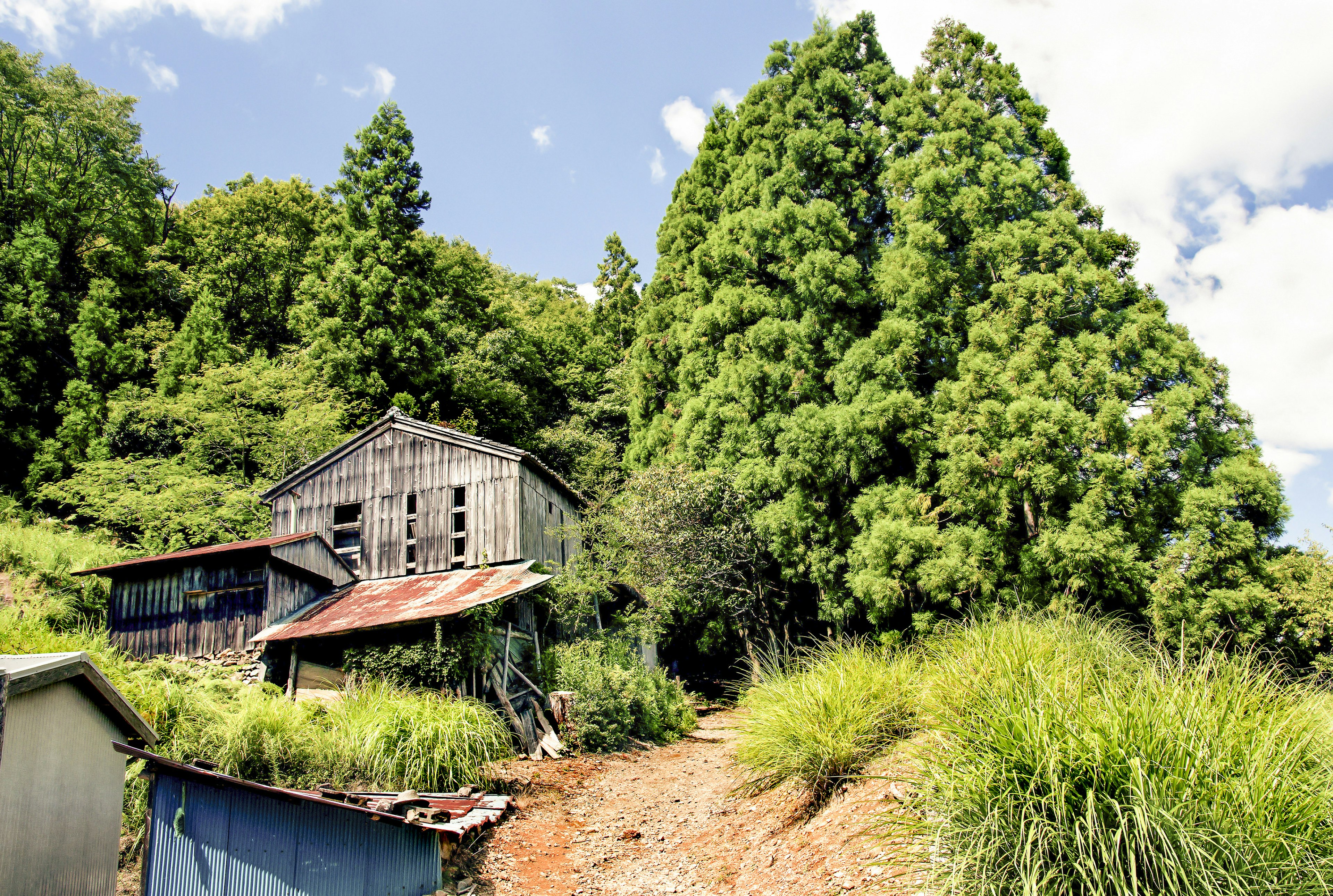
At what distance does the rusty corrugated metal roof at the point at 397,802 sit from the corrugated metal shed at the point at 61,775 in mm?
238

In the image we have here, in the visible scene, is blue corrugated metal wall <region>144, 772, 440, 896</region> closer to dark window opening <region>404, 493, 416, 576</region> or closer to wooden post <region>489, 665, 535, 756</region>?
wooden post <region>489, 665, 535, 756</region>

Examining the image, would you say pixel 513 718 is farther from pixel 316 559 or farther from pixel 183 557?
pixel 183 557

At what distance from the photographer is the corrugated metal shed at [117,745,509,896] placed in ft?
19.8

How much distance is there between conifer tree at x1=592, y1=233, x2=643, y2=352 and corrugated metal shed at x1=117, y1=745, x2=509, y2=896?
31.1m

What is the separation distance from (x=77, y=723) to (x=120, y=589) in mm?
12768

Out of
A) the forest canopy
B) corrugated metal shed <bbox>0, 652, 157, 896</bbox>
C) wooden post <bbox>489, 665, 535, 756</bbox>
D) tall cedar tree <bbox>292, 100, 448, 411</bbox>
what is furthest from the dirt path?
tall cedar tree <bbox>292, 100, 448, 411</bbox>

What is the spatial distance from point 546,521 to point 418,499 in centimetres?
341

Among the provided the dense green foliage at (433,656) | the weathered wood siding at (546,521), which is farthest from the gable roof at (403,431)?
the dense green foliage at (433,656)

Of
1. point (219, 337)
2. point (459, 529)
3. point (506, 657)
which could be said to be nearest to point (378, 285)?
point (219, 337)

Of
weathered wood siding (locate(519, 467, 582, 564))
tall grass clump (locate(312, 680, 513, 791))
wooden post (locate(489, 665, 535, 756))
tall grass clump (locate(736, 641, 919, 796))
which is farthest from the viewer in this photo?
weathered wood siding (locate(519, 467, 582, 564))

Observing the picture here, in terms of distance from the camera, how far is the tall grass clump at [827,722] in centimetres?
702

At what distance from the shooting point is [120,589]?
15.0 m

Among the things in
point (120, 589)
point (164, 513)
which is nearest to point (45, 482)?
point (164, 513)

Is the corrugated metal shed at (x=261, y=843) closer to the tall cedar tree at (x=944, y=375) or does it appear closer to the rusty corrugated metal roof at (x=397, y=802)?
the rusty corrugated metal roof at (x=397, y=802)
